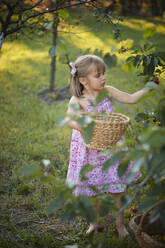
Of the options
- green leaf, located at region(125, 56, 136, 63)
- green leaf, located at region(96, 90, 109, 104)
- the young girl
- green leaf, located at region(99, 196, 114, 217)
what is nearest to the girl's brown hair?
the young girl

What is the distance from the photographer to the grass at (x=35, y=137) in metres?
2.07

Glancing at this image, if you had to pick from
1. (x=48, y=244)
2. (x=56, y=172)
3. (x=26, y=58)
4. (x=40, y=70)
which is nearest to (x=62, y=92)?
(x=40, y=70)

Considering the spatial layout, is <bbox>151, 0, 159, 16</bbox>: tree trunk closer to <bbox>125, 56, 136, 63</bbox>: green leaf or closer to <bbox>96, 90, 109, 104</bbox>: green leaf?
<bbox>125, 56, 136, 63</bbox>: green leaf

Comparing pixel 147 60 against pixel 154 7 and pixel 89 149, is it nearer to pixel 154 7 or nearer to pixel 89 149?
pixel 89 149

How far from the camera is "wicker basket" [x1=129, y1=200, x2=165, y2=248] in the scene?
4.89ft

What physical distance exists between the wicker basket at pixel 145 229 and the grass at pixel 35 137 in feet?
0.30

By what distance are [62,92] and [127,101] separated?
3.08 m

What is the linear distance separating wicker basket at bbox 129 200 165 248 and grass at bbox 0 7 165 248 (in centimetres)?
9

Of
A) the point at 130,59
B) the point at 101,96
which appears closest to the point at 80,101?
the point at 130,59

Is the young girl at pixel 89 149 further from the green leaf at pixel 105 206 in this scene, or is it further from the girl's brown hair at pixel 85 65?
the green leaf at pixel 105 206

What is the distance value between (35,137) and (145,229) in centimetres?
212

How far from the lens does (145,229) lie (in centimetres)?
186

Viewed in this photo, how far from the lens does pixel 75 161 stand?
6.89 feet

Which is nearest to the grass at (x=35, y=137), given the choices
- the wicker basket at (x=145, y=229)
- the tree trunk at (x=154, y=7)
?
the wicker basket at (x=145, y=229)
